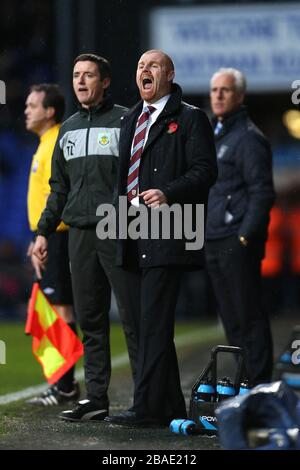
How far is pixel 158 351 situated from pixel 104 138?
1.31 meters

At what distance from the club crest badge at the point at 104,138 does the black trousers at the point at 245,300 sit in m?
1.37

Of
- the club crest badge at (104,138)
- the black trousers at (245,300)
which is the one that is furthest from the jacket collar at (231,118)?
the club crest badge at (104,138)

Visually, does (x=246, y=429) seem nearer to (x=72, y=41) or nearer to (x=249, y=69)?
(x=249, y=69)

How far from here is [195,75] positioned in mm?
19172

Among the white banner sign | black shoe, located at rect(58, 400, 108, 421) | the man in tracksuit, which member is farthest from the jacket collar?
the white banner sign

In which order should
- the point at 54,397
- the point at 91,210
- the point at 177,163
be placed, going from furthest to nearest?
1. the point at 54,397
2. the point at 91,210
3. the point at 177,163

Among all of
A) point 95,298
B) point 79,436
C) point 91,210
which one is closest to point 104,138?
point 91,210

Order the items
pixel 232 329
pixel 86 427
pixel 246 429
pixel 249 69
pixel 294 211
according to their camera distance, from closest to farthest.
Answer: pixel 246 429 < pixel 86 427 < pixel 232 329 < pixel 249 69 < pixel 294 211

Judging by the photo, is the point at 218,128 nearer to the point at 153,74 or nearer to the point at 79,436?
Result: the point at 153,74

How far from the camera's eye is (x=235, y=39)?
1870 cm

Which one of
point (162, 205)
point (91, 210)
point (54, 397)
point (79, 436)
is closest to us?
point (79, 436)

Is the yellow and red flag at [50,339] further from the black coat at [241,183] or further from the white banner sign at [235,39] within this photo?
the white banner sign at [235,39]

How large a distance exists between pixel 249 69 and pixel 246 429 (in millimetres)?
13428

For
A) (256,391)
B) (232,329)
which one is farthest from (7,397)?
(256,391)
